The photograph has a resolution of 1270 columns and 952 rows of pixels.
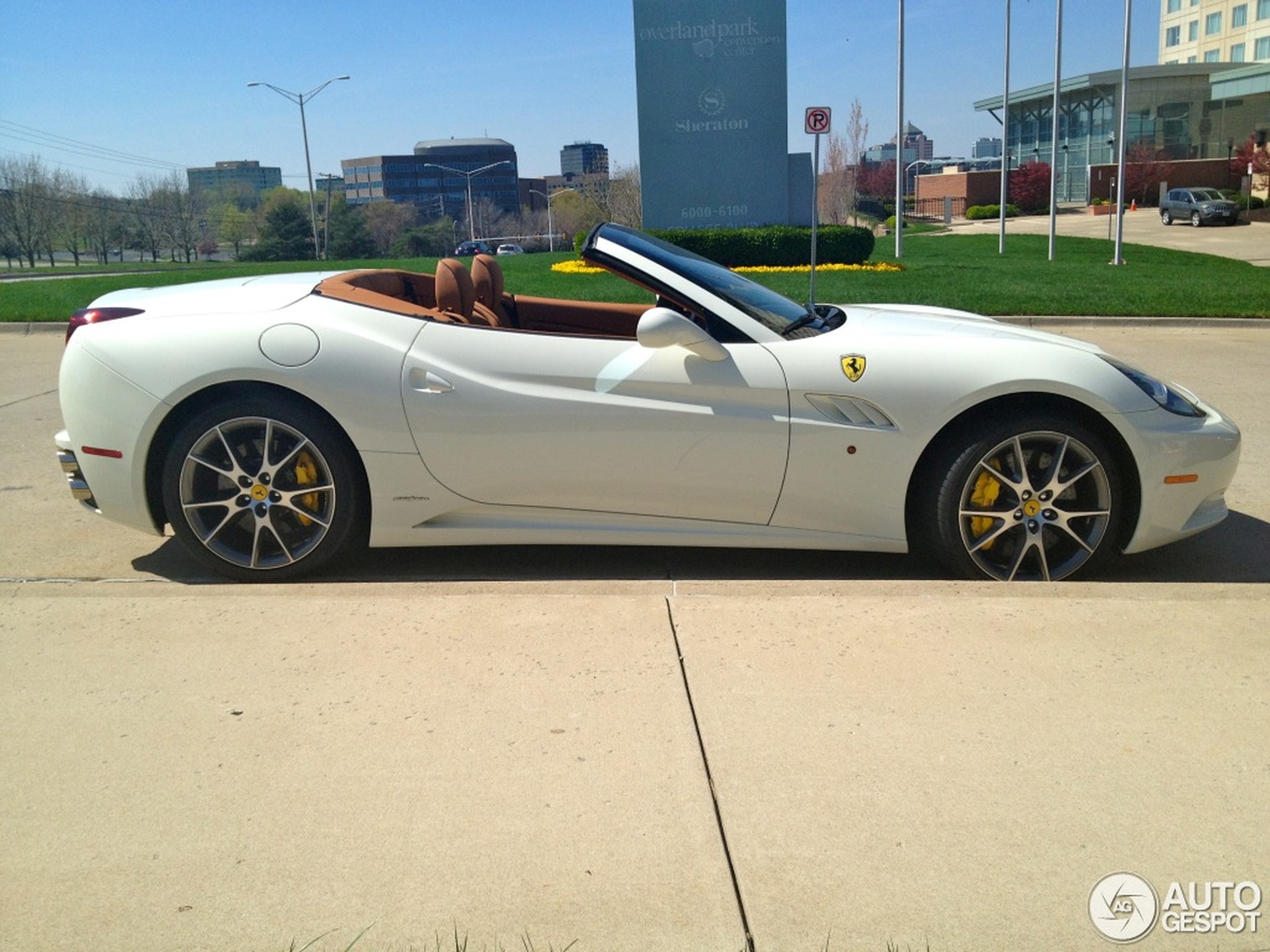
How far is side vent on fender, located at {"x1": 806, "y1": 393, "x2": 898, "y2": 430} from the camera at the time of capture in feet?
13.7

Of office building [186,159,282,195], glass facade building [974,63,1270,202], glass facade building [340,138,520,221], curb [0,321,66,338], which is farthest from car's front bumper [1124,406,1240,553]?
office building [186,159,282,195]

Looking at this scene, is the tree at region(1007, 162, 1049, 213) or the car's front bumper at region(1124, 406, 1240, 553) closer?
the car's front bumper at region(1124, 406, 1240, 553)

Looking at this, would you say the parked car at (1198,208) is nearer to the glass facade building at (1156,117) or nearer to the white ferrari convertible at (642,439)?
the glass facade building at (1156,117)

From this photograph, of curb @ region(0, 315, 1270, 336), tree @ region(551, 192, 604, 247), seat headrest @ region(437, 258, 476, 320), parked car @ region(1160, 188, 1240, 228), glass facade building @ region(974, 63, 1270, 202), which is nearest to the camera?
seat headrest @ region(437, 258, 476, 320)

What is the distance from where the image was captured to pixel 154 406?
4.29 metres

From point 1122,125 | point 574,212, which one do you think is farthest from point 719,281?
point 574,212

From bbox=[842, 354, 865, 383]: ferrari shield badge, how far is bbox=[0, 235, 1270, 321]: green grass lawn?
9.92m

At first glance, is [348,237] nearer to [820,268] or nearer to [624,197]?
[624,197]

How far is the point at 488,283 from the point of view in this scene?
203 inches

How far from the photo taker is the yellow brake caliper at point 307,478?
428 cm

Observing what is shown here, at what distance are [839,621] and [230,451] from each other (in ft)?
7.59

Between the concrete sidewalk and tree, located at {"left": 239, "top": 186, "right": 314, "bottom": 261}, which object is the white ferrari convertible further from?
tree, located at {"left": 239, "top": 186, "right": 314, "bottom": 261}

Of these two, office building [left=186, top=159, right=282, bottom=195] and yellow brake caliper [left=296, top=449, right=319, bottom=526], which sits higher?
office building [left=186, top=159, right=282, bottom=195]

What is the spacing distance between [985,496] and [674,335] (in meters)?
1.29
